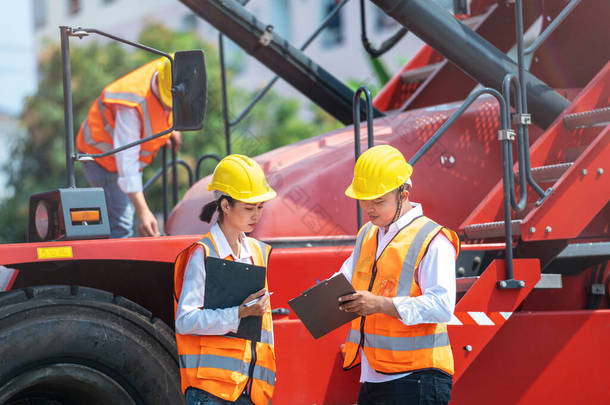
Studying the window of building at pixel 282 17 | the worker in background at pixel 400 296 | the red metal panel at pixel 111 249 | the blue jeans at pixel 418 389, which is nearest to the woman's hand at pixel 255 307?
the worker in background at pixel 400 296

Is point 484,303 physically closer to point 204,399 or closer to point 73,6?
point 204,399

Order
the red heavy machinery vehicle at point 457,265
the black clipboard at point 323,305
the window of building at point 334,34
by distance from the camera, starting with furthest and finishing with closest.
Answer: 1. the window of building at point 334,34
2. the red heavy machinery vehicle at point 457,265
3. the black clipboard at point 323,305

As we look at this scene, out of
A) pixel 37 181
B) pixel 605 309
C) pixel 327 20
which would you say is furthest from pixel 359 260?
pixel 37 181

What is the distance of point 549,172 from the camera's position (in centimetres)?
433

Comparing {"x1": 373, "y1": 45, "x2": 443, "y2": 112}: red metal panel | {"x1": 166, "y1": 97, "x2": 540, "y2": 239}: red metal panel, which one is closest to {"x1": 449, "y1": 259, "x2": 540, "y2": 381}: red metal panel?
{"x1": 166, "y1": 97, "x2": 540, "y2": 239}: red metal panel

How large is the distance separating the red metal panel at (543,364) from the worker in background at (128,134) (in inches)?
72.4

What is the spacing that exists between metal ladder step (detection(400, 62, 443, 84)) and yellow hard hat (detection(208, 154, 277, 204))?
301cm

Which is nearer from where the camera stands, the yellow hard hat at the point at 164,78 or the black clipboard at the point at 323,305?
the black clipboard at the point at 323,305

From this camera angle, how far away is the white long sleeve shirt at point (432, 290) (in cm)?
298

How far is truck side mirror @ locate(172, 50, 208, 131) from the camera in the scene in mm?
3555

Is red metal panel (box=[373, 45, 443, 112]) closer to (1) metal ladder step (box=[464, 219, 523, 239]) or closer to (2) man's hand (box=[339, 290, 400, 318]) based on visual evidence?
(1) metal ladder step (box=[464, 219, 523, 239])

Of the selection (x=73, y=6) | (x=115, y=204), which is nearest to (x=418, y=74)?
(x=115, y=204)

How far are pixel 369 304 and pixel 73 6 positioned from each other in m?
34.5

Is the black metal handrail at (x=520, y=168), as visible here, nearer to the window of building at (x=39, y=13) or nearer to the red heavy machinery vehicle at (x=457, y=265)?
the red heavy machinery vehicle at (x=457, y=265)
